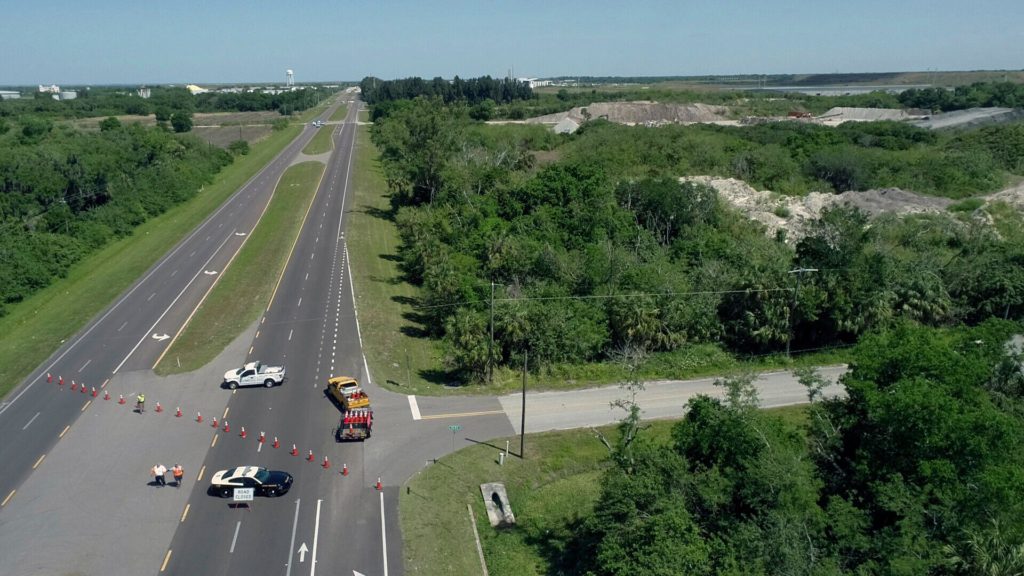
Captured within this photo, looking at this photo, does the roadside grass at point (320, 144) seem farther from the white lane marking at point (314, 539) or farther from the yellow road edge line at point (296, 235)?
the white lane marking at point (314, 539)

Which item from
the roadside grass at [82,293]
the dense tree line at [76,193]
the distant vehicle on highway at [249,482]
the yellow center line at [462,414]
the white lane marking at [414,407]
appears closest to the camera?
the distant vehicle on highway at [249,482]

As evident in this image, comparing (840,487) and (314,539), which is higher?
(840,487)

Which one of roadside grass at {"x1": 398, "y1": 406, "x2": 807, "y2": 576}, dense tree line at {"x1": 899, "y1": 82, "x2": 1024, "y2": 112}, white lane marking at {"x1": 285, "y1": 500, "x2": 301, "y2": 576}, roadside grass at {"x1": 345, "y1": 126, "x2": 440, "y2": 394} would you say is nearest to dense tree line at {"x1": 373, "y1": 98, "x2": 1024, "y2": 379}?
roadside grass at {"x1": 345, "y1": 126, "x2": 440, "y2": 394}

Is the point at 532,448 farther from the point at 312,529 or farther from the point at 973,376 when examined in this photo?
the point at 973,376

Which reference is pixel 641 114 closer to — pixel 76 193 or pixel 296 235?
pixel 296 235

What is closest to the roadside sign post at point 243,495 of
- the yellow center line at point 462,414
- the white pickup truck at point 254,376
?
the yellow center line at point 462,414

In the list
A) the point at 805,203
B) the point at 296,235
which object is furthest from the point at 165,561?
the point at 805,203

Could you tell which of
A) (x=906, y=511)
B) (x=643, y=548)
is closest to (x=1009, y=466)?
(x=906, y=511)

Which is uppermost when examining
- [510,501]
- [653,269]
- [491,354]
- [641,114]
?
[641,114]
